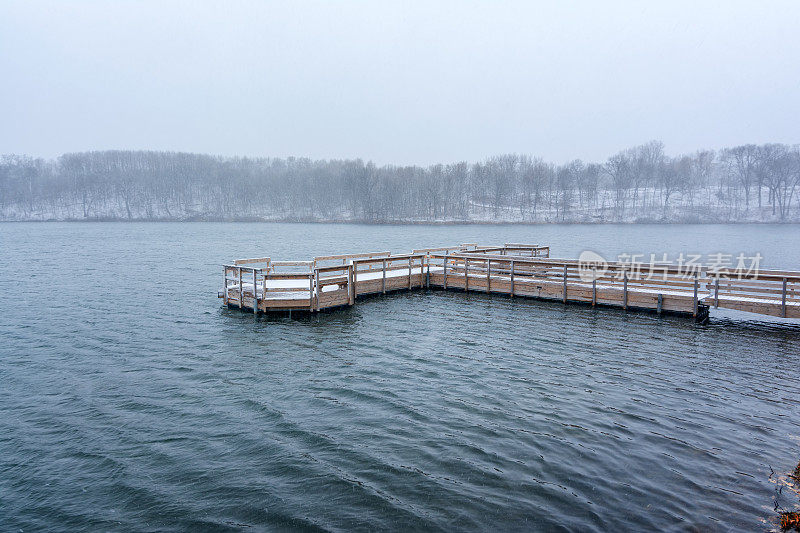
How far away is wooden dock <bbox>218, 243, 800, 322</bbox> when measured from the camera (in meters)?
16.9

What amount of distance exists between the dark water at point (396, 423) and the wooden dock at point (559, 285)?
→ 913mm

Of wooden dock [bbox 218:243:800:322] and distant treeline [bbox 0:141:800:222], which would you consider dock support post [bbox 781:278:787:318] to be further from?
distant treeline [bbox 0:141:800:222]

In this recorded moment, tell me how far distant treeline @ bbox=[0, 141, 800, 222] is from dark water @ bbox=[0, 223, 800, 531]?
111 m

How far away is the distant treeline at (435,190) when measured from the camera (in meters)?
122

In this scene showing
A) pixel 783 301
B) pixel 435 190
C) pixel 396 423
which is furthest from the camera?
pixel 435 190

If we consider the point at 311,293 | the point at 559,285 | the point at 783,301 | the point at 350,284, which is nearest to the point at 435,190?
the point at 559,285

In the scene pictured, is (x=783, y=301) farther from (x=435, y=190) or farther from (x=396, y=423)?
(x=435, y=190)

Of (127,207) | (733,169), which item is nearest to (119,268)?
(127,207)

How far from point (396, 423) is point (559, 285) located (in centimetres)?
1349

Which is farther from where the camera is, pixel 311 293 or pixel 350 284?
pixel 350 284

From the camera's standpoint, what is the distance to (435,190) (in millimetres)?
132250

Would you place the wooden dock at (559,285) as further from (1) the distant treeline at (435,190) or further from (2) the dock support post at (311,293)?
(1) the distant treeline at (435,190)

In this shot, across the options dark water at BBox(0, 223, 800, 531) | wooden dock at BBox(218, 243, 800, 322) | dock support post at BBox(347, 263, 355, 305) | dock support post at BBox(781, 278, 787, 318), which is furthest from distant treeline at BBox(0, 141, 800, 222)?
dark water at BBox(0, 223, 800, 531)

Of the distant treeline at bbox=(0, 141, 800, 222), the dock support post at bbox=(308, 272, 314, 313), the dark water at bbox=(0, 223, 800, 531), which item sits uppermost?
the distant treeline at bbox=(0, 141, 800, 222)
